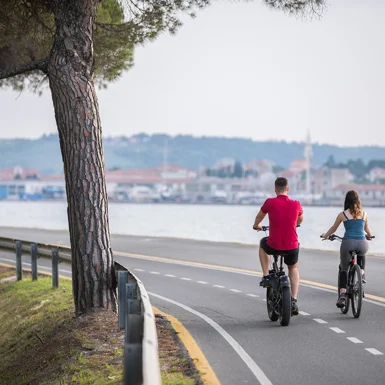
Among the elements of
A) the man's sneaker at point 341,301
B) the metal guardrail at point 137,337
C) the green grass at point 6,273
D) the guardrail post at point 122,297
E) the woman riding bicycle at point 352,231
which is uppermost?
the woman riding bicycle at point 352,231

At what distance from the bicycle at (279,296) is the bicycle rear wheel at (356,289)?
1.00m

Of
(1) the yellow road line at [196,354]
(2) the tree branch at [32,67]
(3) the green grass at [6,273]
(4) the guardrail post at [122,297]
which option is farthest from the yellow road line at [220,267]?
(2) the tree branch at [32,67]

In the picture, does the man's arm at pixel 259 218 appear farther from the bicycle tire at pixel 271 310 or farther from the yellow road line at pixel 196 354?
the yellow road line at pixel 196 354

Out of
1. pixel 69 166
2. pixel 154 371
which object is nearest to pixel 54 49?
pixel 69 166

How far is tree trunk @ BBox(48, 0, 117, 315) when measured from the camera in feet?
42.4

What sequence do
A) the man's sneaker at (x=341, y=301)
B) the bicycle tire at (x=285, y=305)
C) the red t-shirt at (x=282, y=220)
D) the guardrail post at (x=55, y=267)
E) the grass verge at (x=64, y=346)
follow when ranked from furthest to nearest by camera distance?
the guardrail post at (x=55, y=267), the man's sneaker at (x=341, y=301), the red t-shirt at (x=282, y=220), the bicycle tire at (x=285, y=305), the grass verge at (x=64, y=346)

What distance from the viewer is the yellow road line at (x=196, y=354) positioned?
848 centimetres

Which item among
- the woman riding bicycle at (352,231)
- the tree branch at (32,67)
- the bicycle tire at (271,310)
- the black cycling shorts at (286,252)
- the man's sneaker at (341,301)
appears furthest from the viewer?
the tree branch at (32,67)

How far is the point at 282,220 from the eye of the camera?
1166 cm

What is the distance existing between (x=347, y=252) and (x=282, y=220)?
1311 millimetres

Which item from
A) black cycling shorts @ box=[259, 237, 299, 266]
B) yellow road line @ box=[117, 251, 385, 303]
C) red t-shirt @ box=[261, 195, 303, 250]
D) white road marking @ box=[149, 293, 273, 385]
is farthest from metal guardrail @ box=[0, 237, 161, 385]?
yellow road line @ box=[117, 251, 385, 303]

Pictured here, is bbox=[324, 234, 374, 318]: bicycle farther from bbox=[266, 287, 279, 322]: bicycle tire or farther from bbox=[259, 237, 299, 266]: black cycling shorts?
bbox=[266, 287, 279, 322]: bicycle tire

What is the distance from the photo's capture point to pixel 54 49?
42.9 ft

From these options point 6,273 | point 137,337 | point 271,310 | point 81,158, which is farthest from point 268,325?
point 6,273
